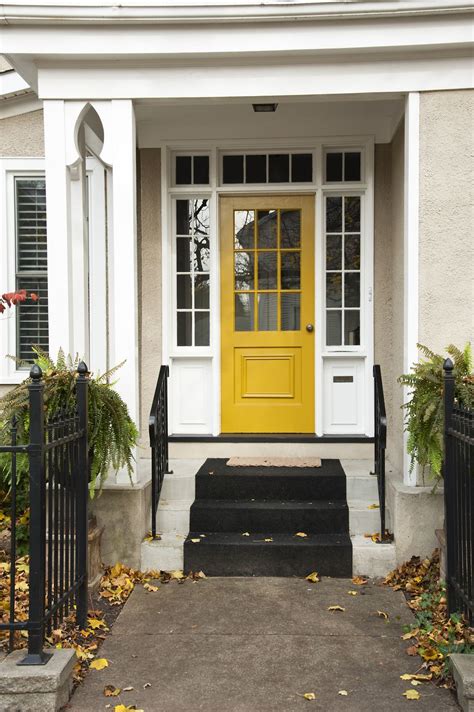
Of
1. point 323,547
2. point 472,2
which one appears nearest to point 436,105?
point 472,2

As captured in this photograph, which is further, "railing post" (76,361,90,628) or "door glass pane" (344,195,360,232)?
"door glass pane" (344,195,360,232)

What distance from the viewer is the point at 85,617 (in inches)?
155

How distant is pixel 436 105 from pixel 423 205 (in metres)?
0.72

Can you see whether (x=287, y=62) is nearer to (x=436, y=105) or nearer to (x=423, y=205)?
(x=436, y=105)

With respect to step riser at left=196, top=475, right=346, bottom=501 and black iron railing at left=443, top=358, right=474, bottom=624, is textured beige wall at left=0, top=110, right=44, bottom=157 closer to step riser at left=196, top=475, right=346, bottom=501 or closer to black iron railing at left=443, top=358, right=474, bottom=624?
step riser at left=196, top=475, right=346, bottom=501

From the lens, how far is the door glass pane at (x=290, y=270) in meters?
6.30

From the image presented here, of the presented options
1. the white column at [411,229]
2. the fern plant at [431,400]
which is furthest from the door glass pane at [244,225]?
the fern plant at [431,400]

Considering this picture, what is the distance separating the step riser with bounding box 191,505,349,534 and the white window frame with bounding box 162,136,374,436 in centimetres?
120

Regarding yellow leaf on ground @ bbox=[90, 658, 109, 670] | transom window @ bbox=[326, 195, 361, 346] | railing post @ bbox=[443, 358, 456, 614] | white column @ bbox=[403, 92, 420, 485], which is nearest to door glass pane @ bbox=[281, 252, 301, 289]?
transom window @ bbox=[326, 195, 361, 346]

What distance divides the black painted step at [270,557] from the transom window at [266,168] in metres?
3.29

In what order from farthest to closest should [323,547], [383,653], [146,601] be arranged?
[323,547]
[146,601]
[383,653]

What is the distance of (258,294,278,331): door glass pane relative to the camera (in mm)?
6318

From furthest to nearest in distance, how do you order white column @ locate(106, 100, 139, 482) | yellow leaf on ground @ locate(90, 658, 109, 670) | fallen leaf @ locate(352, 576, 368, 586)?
1. white column @ locate(106, 100, 139, 482)
2. fallen leaf @ locate(352, 576, 368, 586)
3. yellow leaf on ground @ locate(90, 658, 109, 670)

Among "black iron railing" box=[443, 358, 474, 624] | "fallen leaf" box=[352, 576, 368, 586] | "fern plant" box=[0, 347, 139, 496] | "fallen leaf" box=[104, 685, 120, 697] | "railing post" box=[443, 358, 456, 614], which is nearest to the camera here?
"fallen leaf" box=[104, 685, 120, 697]
